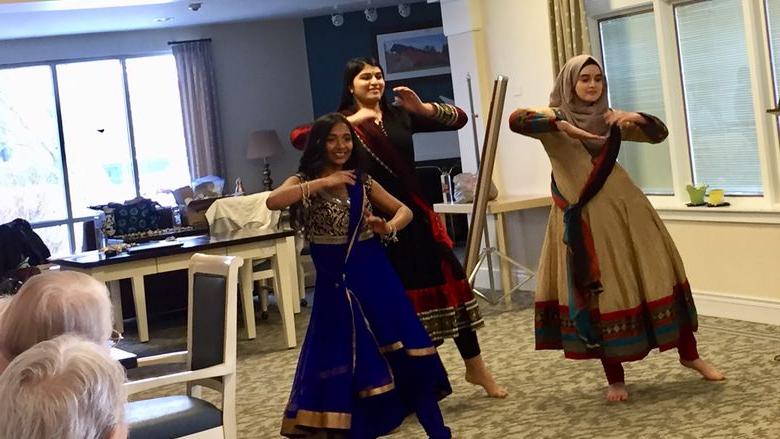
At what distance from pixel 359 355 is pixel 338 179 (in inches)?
24.1

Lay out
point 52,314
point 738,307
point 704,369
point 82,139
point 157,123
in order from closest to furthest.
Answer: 1. point 52,314
2. point 704,369
3. point 738,307
4. point 82,139
5. point 157,123

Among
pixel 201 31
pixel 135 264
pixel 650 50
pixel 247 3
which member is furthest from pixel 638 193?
→ pixel 201 31

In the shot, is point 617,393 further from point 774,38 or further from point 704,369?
point 774,38

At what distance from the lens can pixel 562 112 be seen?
13.8 ft

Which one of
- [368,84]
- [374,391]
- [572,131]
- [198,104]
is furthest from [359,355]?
[198,104]

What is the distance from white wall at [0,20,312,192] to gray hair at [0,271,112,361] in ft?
33.9

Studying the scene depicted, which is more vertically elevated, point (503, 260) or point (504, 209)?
point (504, 209)

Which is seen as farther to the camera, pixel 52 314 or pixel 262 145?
pixel 262 145

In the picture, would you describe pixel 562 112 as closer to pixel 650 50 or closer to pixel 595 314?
pixel 595 314

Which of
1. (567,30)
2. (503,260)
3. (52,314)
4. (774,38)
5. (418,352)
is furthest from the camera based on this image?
(503,260)

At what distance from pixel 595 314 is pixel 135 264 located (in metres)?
3.25

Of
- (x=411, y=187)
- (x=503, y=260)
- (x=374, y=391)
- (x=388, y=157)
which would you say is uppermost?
(x=388, y=157)

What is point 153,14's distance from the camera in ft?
35.7

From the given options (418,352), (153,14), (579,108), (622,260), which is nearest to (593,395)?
(622,260)
